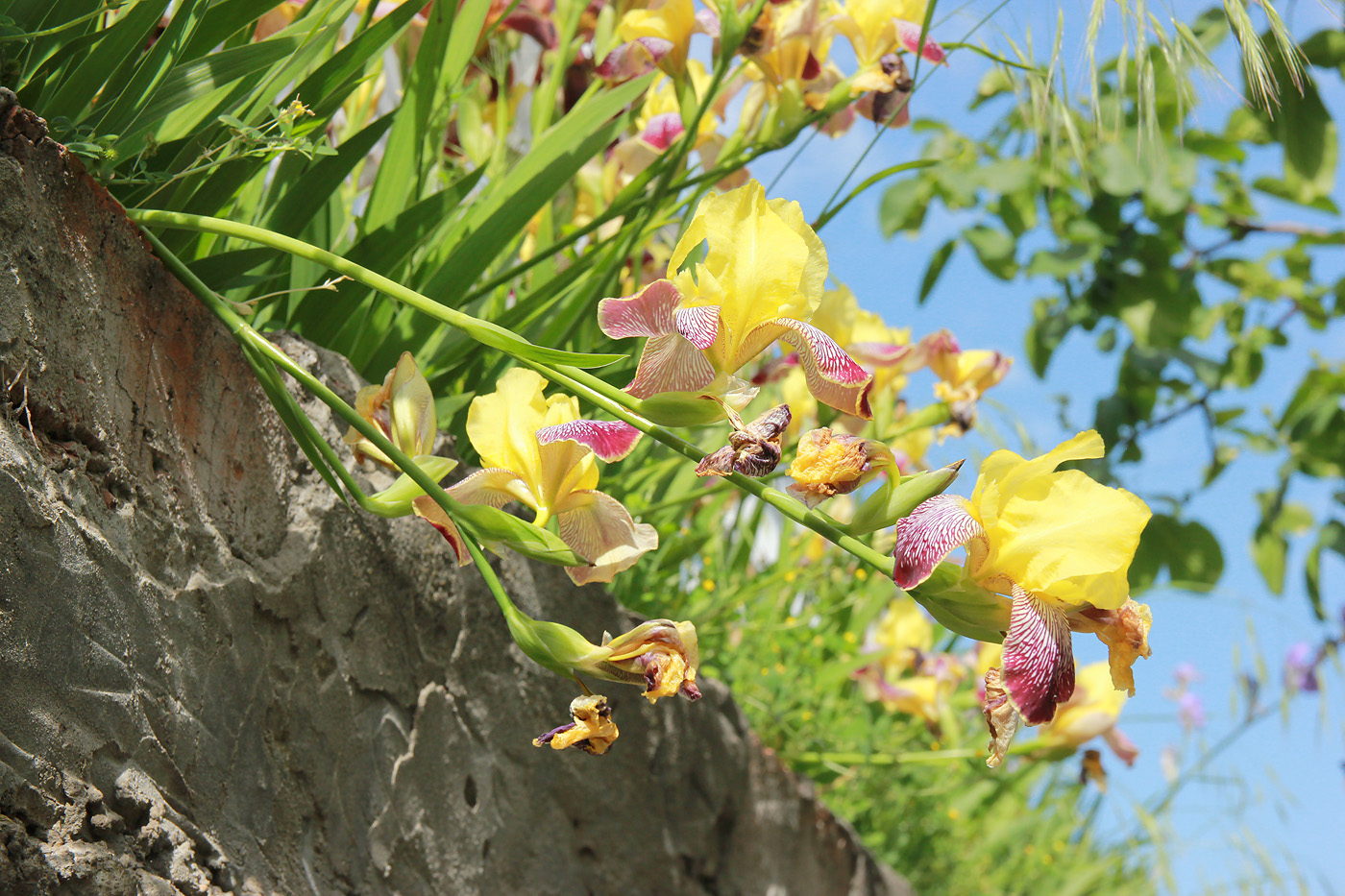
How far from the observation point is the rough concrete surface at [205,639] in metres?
0.60

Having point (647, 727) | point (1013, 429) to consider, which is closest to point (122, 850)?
point (647, 727)

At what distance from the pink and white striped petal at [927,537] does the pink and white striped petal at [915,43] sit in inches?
28.8

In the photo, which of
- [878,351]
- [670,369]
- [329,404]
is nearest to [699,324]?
[670,369]

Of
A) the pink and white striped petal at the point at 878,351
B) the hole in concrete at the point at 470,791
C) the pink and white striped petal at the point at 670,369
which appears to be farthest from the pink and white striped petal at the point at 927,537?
the pink and white striped petal at the point at 878,351

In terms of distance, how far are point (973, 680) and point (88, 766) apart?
7.79 ft

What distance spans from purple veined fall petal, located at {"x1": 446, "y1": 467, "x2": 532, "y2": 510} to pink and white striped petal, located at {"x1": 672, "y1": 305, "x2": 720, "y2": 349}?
0.54 ft

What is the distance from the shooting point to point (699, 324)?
59 cm

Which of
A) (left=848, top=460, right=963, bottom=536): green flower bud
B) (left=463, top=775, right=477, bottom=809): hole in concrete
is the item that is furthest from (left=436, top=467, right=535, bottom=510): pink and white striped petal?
(left=463, top=775, right=477, bottom=809): hole in concrete

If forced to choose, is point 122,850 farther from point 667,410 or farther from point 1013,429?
point 1013,429

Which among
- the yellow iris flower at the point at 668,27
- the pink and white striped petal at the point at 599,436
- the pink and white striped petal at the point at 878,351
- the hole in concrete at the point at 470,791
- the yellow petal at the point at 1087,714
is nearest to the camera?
the pink and white striped petal at the point at 599,436

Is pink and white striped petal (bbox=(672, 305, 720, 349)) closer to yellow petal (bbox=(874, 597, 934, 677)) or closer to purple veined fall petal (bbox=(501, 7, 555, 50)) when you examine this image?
purple veined fall petal (bbox=(501, 7, 555, 50))

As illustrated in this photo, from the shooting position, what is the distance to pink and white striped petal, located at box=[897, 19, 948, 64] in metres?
1.09

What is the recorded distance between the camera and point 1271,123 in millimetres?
1711

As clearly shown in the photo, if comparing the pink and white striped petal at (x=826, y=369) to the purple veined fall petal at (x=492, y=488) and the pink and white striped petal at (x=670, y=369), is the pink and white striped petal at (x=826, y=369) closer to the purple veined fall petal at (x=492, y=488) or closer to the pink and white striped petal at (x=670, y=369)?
the pink and white striped petal at (x=670, y=369)
